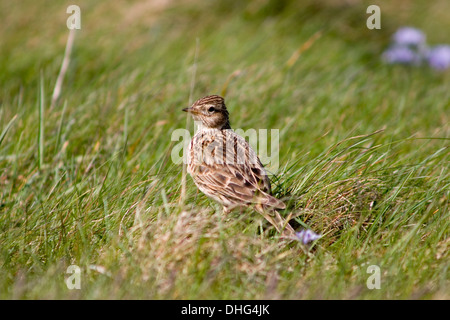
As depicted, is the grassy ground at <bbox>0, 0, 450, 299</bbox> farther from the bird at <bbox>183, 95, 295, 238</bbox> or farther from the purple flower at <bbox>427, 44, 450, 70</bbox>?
the purple flower at <bbox>427, 44, 450, 70</bbox>

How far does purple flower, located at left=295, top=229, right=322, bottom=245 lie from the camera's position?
4504 millimetres

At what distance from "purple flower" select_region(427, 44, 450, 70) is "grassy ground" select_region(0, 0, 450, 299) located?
0.84 feet

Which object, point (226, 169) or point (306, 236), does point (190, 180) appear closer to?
point (226, 169)

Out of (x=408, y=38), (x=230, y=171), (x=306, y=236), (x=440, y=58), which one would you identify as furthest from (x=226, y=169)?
(x=440, y=58)

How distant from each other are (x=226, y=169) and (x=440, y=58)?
616 centimetres

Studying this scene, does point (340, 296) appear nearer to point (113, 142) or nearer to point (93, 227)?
point (93, 227)

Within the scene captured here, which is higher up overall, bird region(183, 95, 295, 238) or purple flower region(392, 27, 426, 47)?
purple flower region(392, 27, 426, 47)

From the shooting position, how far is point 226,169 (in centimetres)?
541

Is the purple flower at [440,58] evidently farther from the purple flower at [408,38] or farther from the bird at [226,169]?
the bird at [226,169]

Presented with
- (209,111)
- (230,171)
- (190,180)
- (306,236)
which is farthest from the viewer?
(209,111)

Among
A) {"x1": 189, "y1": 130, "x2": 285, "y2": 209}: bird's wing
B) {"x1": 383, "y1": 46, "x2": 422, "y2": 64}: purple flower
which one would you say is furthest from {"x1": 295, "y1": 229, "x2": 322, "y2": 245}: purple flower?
{"x1": 383, "y1": 46, "x2": 422, "y2": 64}: purple flower

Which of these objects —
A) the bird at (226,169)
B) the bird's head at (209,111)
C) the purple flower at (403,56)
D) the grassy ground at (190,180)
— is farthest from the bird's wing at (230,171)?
the purple flower at (403,56)
